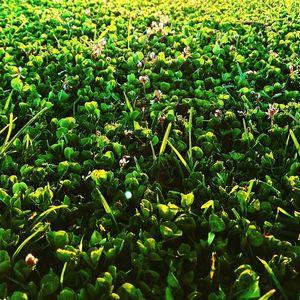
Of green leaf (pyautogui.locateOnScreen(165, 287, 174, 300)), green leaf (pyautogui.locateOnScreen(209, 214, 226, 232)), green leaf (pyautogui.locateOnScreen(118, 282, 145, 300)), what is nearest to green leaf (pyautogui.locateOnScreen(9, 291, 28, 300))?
green leaf (pyautogui.locateOnScreen(118, 282, 145, 300))

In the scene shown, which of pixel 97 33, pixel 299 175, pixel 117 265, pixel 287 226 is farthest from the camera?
pixel 97 33

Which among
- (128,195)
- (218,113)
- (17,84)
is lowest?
(128,195)

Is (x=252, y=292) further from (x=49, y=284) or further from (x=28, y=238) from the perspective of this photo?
(x=28, y=238)

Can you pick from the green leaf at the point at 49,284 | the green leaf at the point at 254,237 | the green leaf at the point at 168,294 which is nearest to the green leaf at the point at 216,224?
the green leaf at the point at 254,237

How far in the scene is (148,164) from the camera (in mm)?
2303

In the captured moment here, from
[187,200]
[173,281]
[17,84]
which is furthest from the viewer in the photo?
[17,84]

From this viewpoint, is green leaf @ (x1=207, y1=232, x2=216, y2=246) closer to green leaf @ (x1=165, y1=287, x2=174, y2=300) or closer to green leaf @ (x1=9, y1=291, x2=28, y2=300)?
green leaf @ (x1=165, y1=287, x2=174, y2=300)

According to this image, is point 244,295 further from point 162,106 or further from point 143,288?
point 162,106

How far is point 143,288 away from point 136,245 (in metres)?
0.21

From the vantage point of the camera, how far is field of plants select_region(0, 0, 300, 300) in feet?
5.62

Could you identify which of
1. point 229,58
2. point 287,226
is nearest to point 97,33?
point 229,58

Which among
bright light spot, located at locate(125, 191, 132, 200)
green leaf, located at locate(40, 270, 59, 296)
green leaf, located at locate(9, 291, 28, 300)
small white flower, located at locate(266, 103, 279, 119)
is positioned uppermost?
small white flower, located at locate(266, 103, 279, 119)

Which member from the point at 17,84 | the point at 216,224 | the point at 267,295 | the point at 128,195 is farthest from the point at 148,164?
the point at 17,84

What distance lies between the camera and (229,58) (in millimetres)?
3541
